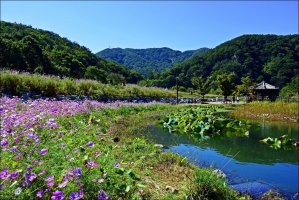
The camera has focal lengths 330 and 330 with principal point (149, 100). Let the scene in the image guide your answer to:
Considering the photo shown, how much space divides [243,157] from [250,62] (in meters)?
84.1

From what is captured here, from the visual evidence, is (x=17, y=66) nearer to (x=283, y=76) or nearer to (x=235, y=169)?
(x=235, y=169)

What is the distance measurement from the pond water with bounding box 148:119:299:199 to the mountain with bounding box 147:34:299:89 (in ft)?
220

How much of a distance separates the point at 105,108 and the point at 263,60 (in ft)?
270

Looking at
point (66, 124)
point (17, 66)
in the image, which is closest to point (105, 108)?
point (66, 124)

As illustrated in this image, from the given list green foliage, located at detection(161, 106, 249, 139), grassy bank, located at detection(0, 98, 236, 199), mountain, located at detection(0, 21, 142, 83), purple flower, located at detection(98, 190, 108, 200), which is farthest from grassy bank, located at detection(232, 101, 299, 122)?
mountain, located at detection(0, 21, 142, 83)

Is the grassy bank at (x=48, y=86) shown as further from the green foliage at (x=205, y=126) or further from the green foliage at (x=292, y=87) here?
the green foliage at (x=292, y=87)

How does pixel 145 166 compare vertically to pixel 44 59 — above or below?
below

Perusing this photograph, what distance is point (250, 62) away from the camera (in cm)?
8706

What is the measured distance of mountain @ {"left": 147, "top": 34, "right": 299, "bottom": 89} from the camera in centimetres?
7869

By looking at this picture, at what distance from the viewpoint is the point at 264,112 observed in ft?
61.9

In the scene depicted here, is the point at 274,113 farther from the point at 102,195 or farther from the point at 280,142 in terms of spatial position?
the point at 102,195

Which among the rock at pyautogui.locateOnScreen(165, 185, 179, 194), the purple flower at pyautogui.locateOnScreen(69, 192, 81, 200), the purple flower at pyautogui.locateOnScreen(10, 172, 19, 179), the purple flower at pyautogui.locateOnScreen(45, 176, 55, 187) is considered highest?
the purple flower at pyautogui.locateOnScreen(10, 172, 19, 179)

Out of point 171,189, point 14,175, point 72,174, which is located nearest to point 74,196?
point 72,174

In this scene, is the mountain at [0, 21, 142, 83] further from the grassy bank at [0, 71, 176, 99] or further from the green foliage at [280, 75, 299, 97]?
the green foliage at [280, 75, 299, 97]
